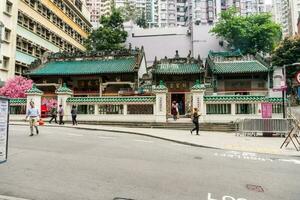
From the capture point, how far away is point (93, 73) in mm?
32844

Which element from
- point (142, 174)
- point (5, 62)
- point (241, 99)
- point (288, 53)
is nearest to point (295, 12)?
point (288, 53)

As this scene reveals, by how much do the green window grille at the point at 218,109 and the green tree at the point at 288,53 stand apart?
24.9m

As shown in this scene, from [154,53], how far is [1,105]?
47.0 m

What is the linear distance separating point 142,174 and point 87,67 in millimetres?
28788

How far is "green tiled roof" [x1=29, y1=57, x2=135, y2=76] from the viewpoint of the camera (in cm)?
3297

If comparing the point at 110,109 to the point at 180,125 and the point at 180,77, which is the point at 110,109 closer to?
the point at 180,125

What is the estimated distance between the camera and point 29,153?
32.0ft

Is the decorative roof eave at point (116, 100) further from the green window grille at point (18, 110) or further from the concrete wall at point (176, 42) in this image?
the concrete wall at point (176, 42)

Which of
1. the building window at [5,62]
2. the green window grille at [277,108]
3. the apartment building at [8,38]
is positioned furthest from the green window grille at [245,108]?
the building window at [5,62]

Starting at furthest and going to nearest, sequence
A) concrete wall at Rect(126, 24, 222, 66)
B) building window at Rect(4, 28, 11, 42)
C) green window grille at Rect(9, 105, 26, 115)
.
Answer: concrete wall at Rect(126, 24, 222, 66)
building window at Rect(4, 28, 11, 42)
green window grille at Rect(9, 105, 26, 115)

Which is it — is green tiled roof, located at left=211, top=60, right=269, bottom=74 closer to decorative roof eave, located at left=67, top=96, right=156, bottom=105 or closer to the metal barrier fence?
decorative roof eave, located at left=67, top=96, right=156, bottom=105

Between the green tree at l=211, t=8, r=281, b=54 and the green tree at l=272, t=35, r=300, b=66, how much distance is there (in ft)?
13.2

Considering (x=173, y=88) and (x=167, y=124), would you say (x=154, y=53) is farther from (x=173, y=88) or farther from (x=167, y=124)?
(x=167, y=124)

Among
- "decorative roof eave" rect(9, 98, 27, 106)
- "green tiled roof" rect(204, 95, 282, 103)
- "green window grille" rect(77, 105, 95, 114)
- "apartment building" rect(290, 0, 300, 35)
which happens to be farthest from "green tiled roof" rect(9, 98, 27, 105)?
"apartment building" rect(290, 0, 300, 35)
